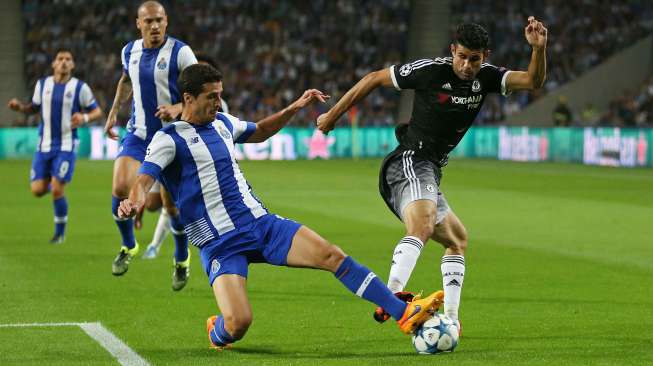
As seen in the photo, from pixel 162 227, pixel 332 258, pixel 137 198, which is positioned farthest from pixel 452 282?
pixel 162 227

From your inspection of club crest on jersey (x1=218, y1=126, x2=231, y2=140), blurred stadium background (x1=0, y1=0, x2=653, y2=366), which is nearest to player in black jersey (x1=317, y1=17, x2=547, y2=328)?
club crest on jersey (x1=218, y1=126, x2=231, y2=140)

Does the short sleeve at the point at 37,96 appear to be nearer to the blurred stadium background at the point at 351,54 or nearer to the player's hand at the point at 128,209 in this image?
the player's hand at the point at 128,209

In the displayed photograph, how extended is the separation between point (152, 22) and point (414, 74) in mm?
3278

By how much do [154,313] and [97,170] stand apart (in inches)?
873

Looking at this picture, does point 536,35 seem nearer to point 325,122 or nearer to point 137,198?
point 325,122

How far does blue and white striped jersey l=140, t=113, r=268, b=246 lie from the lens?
734 centimetres

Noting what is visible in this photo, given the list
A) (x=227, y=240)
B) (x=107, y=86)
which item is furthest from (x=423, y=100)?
(x=107, y=86)

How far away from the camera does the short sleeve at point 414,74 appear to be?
26.3 ft

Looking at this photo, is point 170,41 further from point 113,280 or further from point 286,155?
point 286,155

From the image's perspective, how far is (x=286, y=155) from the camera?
36.8 metres

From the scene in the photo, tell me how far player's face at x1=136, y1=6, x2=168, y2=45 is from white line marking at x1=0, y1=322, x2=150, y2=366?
304 cm

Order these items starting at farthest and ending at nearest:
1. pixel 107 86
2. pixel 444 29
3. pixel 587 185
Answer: pixel 444 29
pixel 107 86
pixel 587 185

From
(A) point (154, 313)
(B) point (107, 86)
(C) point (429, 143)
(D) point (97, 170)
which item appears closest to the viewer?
(C) point (429, 143)

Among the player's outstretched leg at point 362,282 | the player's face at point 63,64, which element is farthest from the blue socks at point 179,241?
the player's face at point 63,64
